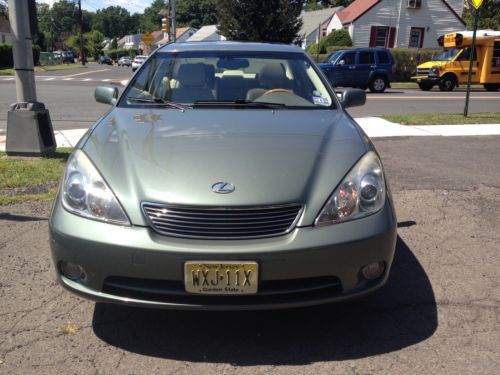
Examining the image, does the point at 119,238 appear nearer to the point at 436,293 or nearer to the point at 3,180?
the point at 436,293

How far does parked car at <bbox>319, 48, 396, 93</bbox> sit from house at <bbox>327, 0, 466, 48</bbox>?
54.9 ft

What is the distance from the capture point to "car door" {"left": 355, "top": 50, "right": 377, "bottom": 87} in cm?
2084

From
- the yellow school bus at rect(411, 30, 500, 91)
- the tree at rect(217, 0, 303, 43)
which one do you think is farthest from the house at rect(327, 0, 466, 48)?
the yellow school bus at rect(411, 30, 500, 91)

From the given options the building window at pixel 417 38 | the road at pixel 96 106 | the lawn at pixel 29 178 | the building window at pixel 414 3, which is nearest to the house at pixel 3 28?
the building window at pixel 414 3

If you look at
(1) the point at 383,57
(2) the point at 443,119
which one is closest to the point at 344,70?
(1) the point at 383,57

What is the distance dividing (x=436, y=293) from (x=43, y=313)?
2.41 meters

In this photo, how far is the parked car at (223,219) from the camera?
239 cm

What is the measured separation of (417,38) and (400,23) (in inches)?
75.7

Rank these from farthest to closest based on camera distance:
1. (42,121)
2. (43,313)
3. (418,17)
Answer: (418,17), (42,121), (43,313)

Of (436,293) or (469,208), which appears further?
(469,208)

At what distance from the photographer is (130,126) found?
3.23 meters

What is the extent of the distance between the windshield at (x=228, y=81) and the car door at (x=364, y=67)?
681 inches

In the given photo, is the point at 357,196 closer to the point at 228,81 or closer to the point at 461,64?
the point at 228,81

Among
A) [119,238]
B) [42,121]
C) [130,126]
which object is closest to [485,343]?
[119,238]
